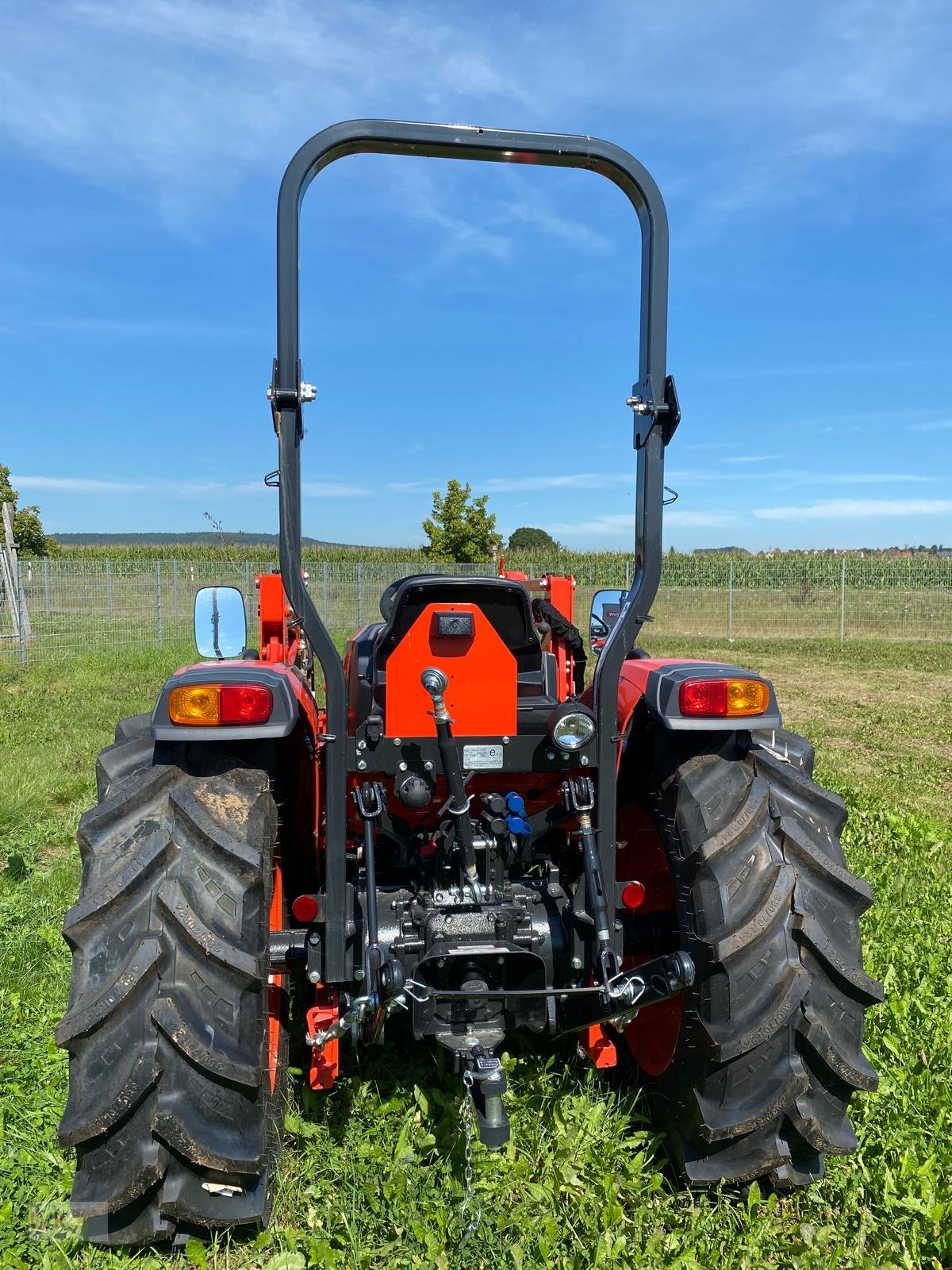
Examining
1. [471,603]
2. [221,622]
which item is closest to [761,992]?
[471,603]

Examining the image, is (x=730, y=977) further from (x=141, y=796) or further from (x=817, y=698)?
(x=817, y=698)

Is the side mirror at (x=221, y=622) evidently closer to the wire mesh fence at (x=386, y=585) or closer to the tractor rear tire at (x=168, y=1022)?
the tractor rear tire at (x=168, y=1022)

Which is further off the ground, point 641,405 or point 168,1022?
point 641,405

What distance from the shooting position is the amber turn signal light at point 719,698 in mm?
2525

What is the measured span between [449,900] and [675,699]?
0.86 metres

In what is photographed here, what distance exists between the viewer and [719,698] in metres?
2.53

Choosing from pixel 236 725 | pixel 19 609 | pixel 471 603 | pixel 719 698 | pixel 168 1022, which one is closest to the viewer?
pixel 168 1022

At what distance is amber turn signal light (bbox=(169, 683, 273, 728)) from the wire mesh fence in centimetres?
1364

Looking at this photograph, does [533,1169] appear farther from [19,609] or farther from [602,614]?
[19,609]

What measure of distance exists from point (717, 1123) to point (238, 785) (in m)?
1.52

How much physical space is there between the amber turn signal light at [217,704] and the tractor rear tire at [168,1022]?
0.19 m

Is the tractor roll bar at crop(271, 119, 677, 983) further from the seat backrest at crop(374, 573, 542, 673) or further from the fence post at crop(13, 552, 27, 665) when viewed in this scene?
the fence post at crop(13, 552, 27, 665)

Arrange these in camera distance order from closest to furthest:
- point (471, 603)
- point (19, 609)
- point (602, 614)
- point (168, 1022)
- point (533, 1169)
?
1. point (168, 1022)
2. point (533, 1169)
3. point (471, 603)
4. point (602, 614)
5. point (19, 609)

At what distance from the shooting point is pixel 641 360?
8.52 feet
